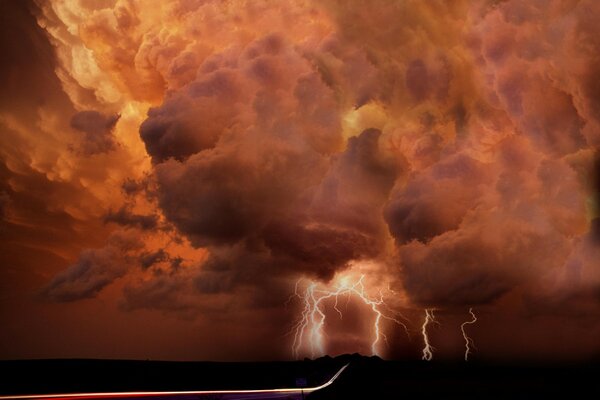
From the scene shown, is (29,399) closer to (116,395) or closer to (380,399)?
(116,395)

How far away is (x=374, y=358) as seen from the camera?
242ft

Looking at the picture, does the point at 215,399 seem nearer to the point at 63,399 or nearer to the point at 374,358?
the point at 63,399

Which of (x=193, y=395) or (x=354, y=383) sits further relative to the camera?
(x=354, y=383)

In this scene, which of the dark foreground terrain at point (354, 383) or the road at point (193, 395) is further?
the dark foreground terrain at point (354, 383)

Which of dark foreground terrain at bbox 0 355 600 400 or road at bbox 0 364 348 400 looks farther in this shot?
dark foreground terrain at bbox 0 355 600 400

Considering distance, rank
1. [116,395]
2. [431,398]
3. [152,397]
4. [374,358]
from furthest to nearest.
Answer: [374,358] → [431,398] → [152,397] → [116,395]

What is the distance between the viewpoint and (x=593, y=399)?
23781 mm

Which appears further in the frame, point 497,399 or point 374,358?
point 374,358

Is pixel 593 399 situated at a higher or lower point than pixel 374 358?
lower

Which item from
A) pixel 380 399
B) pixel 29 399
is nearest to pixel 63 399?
pixel 29 399

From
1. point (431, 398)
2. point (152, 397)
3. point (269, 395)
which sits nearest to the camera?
point (152, 397)

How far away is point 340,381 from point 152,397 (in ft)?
→ 42.1

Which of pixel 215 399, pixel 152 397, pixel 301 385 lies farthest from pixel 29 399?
pixel 301 385

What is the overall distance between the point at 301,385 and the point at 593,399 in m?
19.5
